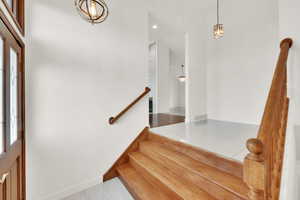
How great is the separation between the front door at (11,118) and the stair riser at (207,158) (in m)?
2.02

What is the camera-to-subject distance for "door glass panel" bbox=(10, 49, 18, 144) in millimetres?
1498

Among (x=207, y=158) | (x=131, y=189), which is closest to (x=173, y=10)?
(x=207, y=158)

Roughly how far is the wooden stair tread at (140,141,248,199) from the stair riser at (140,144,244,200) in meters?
0.02

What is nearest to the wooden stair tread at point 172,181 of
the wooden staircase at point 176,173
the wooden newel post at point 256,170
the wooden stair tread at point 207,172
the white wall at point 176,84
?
the wooden staircase at point 176,173

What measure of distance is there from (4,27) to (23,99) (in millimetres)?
870

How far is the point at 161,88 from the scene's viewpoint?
6.64 m

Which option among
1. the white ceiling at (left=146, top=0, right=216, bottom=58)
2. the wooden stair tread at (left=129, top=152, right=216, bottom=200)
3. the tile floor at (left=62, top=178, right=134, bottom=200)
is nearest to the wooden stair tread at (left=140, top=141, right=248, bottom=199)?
the wooden stair tread at (left=129, top=152, right=216, bottom=200)

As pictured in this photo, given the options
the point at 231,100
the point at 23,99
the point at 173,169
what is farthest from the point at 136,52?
the point at 231,100

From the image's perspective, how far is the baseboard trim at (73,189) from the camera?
2.07 meters

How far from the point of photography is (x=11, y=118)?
1.49m

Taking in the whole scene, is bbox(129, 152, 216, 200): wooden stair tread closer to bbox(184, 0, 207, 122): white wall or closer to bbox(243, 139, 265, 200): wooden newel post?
bbox(243, 139, 265, 200): wooden newel post

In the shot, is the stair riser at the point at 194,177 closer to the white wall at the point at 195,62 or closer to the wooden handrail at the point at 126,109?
the wooden handrail at the point at 126,109

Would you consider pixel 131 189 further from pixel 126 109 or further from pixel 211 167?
pixel 126 109

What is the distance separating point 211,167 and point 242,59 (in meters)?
3.66
